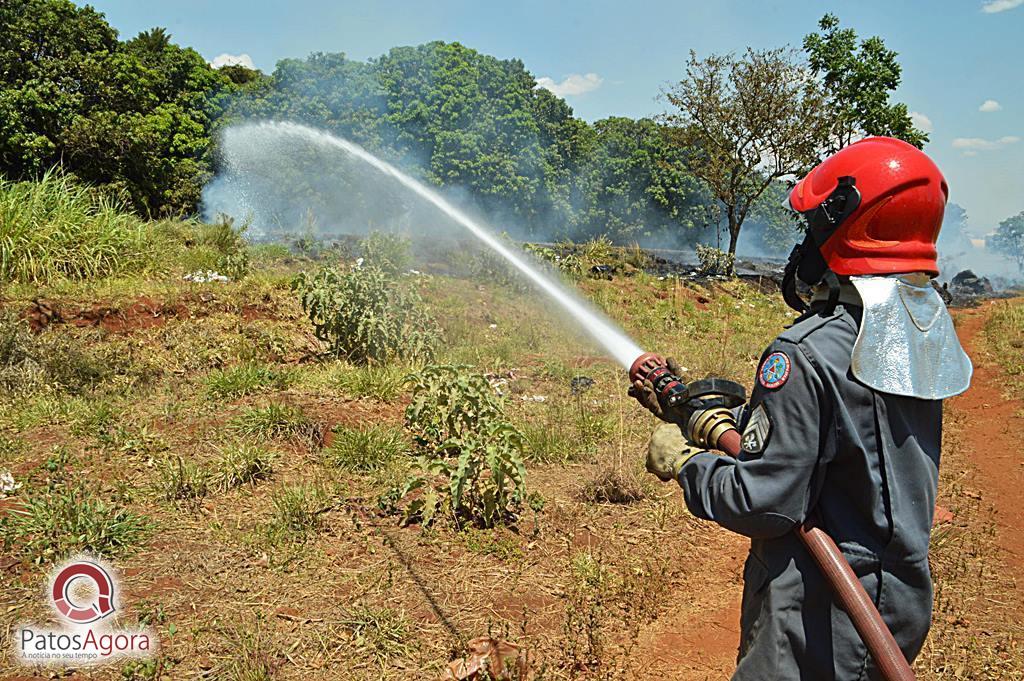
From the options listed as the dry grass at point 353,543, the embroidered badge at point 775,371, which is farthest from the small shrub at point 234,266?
the embroidered badge at point 775,371

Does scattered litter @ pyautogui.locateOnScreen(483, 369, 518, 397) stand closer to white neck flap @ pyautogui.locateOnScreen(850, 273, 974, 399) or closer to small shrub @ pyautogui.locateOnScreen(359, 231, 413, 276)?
small shrub @ pyautogui.locateOnScreen(359, 231, 413, 276)

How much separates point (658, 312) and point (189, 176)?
1935 centimetres

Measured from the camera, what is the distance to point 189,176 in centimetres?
2514

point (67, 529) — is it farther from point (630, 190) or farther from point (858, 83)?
point (630, 190)

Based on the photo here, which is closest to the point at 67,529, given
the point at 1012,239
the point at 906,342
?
the point at 906,342

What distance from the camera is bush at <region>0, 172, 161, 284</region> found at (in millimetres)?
8359

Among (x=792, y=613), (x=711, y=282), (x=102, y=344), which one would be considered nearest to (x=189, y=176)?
(x=711, y=282)

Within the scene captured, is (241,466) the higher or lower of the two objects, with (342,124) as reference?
lower

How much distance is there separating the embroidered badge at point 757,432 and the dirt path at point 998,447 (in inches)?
137

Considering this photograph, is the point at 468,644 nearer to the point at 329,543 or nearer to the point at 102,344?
the point at 329,543

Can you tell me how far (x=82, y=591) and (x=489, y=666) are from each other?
6.39 feet

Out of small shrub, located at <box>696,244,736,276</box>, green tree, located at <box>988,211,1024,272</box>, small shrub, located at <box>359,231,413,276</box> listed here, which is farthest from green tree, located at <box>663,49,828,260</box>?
green tree, located at <box>988,211,1024,272</box>

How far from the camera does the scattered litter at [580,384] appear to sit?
686cm

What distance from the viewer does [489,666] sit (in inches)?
110
